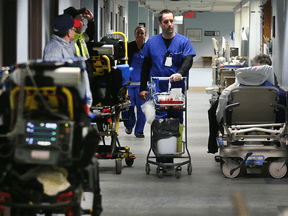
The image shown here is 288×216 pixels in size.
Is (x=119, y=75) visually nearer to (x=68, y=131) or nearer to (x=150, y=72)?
(x=150, y=72)

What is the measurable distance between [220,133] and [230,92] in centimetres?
47

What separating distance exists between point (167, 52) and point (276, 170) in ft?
5.57

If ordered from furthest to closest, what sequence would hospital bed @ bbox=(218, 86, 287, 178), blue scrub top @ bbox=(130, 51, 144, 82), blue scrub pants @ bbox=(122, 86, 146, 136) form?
blue scrub top @ bbox=(130, 51, 144, 82) < blue scrub pants @ bbox=(122, 86, 146, 136) < hospital bed @ bbox=(218, 86, 287, 178)

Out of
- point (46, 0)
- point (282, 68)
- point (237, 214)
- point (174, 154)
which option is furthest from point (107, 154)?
point (282, 68)

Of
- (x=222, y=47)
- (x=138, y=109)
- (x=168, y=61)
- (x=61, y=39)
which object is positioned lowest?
(x=138, y=109)

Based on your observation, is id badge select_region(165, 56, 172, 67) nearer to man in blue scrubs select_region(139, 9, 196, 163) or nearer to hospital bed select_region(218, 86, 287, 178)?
man in blue scrubs select_region(139, 9, 196, 163)

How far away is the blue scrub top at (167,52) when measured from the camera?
5.57m

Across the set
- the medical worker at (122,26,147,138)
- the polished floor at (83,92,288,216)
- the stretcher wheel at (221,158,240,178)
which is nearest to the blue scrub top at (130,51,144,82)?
the medical worker at (122,26,147,138)

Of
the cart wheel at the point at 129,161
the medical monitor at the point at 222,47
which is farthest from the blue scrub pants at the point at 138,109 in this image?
→ the medical monitor at the point at 222,47

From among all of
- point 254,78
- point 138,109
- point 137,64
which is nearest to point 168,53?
point 254,78

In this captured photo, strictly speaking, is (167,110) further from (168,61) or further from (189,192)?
(189,192)

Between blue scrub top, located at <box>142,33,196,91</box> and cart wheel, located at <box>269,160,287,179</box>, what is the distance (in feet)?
4.45

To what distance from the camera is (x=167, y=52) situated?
557cm

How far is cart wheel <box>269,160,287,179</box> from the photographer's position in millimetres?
5152
